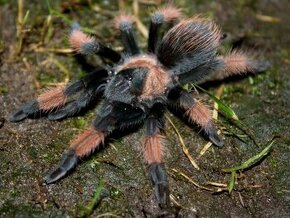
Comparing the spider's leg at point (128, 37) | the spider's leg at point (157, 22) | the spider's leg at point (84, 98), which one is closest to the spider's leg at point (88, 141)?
the spider's leg at point (84, 98)

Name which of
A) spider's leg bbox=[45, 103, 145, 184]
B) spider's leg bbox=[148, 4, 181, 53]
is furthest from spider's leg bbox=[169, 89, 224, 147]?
spider's leg bbox=[148, 4, 181, 53]

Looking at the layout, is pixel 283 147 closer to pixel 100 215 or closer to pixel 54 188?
pixel 100 215

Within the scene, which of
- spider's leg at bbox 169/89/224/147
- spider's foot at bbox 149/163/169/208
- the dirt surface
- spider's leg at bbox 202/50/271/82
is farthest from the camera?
spider's leg at bbox 202/50/271/82

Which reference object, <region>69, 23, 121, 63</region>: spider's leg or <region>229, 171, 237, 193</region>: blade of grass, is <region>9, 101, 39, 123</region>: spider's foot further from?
<region>229, 171, 237, 193</region>: blade of grass

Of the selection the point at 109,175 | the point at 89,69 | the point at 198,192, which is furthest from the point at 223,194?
the point at 89,69

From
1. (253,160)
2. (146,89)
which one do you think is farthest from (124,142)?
(253,160)

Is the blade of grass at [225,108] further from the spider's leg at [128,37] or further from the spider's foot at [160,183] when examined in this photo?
the spider's foot at [160,183]
